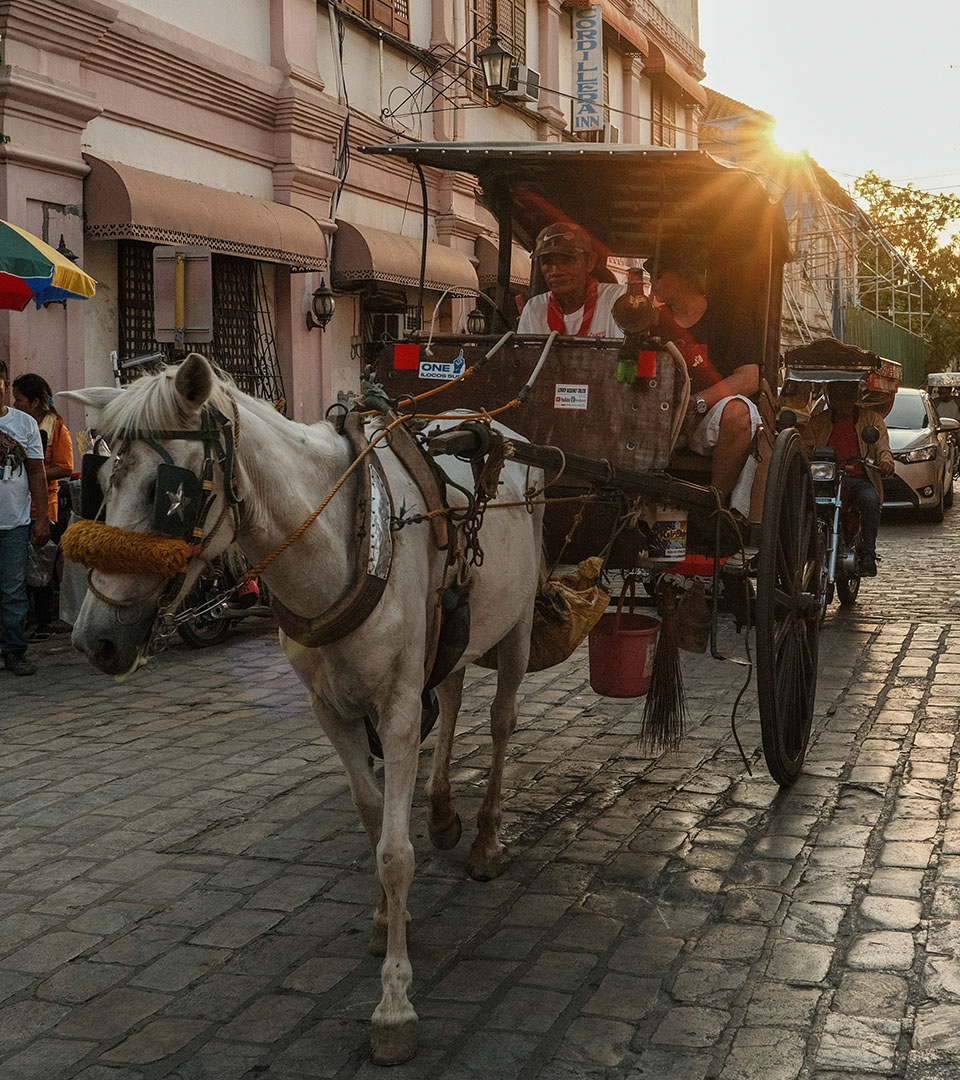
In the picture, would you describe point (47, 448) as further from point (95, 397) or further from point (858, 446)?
point (95, 397)

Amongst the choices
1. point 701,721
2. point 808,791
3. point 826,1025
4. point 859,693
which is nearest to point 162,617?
point 826,1025

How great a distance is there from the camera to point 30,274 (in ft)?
28.0

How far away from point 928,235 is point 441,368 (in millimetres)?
55646

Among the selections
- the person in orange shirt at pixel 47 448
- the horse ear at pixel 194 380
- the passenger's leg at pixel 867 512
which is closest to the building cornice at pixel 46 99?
the person in orange shirt at pixel 47 448

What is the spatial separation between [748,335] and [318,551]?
12.7ft

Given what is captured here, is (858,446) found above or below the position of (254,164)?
below

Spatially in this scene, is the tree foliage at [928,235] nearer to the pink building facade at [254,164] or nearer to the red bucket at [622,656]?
the pink building facade at [254,164]

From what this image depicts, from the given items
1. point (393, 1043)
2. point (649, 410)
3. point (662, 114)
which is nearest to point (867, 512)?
point (649, 410)

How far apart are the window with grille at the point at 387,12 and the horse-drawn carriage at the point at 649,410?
9.85m

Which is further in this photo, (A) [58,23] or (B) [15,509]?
(A) [58,23]

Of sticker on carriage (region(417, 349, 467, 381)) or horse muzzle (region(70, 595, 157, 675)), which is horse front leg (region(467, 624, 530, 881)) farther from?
horse muzzle (region(70, 595, 157, 675))

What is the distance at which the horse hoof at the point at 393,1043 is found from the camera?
132 inches

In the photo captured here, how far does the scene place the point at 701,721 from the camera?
700cm

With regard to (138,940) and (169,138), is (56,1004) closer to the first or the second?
(138,940)
